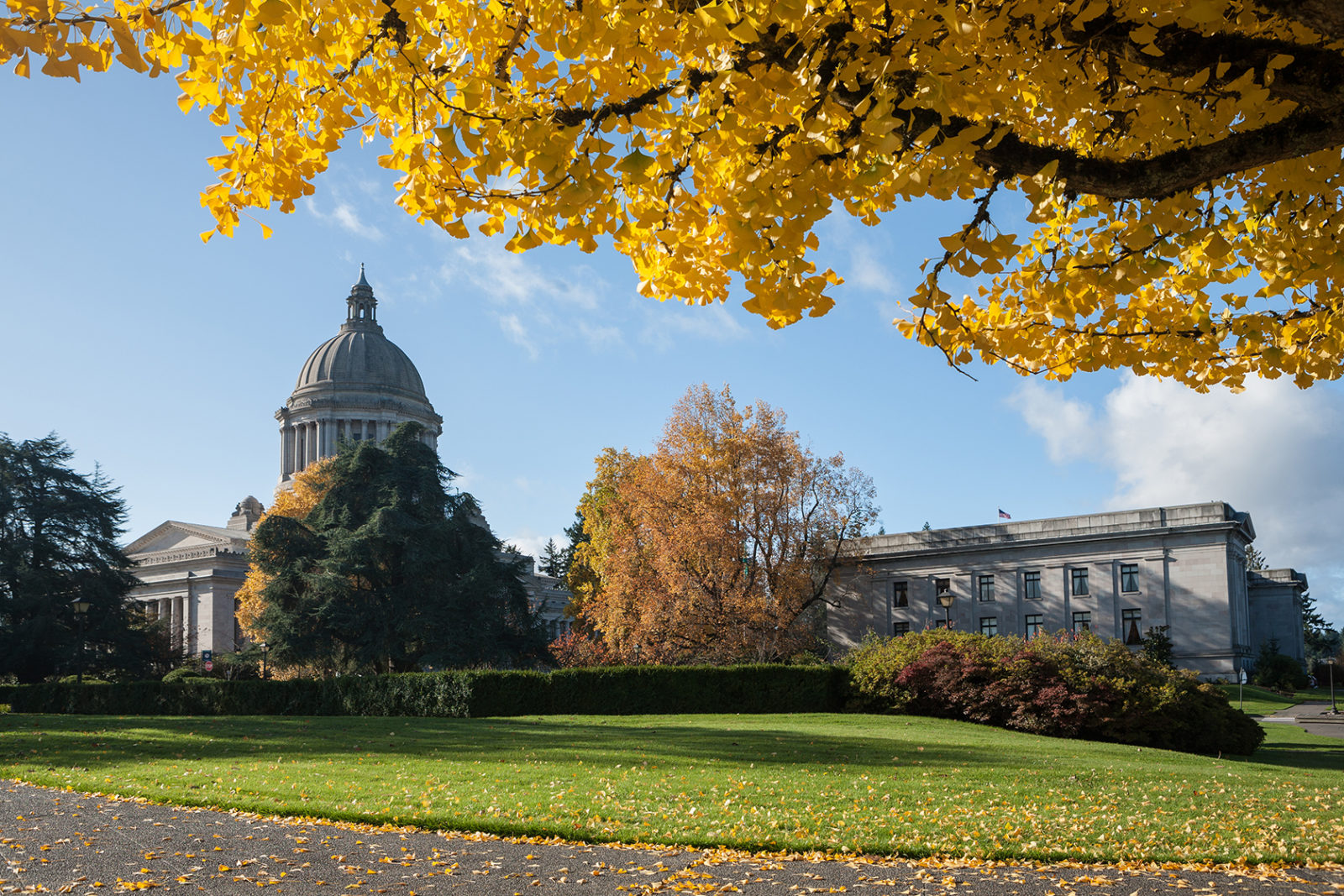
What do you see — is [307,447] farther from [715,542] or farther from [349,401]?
[715,542]

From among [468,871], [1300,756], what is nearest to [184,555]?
[1300,756]

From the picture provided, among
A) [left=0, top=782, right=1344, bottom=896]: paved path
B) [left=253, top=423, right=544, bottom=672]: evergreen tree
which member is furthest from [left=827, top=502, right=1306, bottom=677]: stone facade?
[left=0, top=782, right=1344, bottom=896]: paved path

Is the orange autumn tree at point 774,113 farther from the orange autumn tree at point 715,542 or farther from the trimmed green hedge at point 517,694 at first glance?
the orange autumn tree at point 715,542

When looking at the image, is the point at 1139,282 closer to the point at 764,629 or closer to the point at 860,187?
the point at 860,187

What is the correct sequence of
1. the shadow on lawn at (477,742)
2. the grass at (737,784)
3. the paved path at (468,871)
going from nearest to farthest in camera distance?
the paved path at (468,871)
the grass at (737,784)
the shadow on lawn at (477,742)

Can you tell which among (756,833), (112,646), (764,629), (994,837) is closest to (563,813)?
(756,833)

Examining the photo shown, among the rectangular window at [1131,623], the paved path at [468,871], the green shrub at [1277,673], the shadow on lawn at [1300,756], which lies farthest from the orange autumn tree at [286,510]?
the green shrub at [1277,673]

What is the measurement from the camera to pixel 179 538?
86875mm

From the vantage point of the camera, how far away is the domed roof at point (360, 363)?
9669cm

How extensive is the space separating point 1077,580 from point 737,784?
54711 millimetres

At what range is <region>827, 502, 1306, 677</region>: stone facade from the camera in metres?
57.2

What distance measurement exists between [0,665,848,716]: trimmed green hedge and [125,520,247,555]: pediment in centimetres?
5240

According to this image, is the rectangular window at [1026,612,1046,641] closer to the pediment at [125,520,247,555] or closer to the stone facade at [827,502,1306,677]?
the stone facade at [827,502,1306,677]

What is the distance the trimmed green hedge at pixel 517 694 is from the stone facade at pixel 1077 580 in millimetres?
21416
